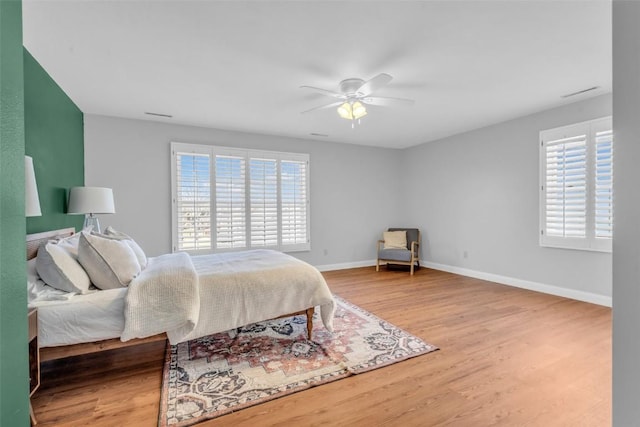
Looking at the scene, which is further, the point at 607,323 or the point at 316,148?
the point at 316,148

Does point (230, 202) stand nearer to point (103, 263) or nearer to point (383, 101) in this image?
point (103, 263)

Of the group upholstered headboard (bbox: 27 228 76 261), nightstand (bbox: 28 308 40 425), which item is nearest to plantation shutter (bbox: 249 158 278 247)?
upholstered headboard (bbox: 27 228 76 261)

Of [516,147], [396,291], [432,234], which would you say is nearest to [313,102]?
[396,291]

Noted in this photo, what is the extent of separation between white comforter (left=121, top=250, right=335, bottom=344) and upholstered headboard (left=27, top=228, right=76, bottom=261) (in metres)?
0.94

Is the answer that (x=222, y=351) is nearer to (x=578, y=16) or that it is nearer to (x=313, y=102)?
(x=313, y=102)

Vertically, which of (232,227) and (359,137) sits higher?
(359,137)

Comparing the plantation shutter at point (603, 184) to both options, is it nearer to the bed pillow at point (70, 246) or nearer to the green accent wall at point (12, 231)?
the green accent wall at point (12, 231)

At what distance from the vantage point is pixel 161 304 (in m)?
2.05

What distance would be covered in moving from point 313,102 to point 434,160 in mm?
3283

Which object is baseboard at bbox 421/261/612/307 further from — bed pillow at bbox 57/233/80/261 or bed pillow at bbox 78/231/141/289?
bed pillow at bbox 57/233/80/261

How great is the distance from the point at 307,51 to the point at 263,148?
2913mm

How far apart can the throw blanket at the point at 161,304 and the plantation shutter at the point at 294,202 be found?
10.7 feet

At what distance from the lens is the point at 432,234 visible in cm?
596

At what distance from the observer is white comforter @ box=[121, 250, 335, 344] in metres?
2.03
